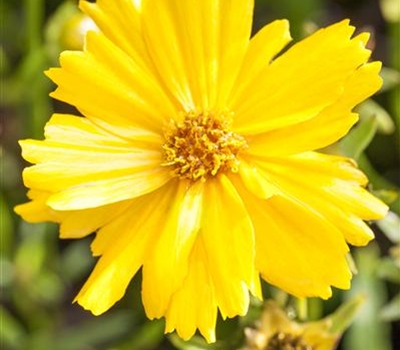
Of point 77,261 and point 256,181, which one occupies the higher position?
point 256,181

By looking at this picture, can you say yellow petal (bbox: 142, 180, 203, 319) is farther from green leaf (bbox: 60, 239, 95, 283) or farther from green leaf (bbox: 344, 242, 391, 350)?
green leaf (bbox: 60, 239, 95, 283)

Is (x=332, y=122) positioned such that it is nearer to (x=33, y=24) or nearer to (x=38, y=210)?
(x=38, y=210)

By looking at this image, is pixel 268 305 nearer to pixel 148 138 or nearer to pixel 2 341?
pixel 148 138

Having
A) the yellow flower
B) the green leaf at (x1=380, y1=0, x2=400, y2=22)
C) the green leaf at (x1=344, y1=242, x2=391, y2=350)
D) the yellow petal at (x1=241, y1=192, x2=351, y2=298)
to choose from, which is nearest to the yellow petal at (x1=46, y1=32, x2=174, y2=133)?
the yellow flower

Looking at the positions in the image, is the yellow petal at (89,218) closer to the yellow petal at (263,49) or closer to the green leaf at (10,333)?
the yellow petal at (263,49)

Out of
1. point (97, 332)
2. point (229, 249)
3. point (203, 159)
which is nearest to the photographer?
point (229, 249)

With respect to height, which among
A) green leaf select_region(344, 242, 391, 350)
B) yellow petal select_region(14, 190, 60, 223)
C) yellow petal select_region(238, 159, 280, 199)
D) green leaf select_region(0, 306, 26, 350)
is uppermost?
yellow petal select_region(14, 190, 60, 223)

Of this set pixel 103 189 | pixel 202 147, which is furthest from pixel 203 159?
pixel 103 189

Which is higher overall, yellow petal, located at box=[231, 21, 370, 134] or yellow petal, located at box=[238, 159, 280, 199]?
yellow petal, located at box=[231, 21, 370, 134]
